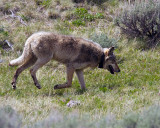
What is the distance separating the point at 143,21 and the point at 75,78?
466cm

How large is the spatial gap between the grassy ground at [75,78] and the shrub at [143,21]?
1.94 feet

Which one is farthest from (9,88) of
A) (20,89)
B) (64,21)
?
(64,21)

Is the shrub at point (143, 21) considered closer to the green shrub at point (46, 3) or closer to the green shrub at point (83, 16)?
the green shrub at point (83, 16)

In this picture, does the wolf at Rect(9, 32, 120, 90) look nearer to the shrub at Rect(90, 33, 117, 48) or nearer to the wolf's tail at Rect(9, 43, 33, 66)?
the wolf's tail at Rect(9, 43, 33, 66)

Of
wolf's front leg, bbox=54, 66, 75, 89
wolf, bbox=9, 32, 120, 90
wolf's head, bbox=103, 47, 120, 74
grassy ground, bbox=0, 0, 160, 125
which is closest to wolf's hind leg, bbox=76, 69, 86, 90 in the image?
wolf, bbox=9, 32, 120, 90

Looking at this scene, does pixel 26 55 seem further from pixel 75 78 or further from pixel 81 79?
pixel 75 78

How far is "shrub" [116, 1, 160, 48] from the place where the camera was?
12312 mm

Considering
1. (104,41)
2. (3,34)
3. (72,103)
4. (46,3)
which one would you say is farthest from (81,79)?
(46,3)

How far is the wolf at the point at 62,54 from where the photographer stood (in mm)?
8203

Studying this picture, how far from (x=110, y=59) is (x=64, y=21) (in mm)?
6053

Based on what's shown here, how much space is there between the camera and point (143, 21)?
12.4 metres

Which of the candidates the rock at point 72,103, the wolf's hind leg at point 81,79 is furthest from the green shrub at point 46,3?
the rock at point 72,103

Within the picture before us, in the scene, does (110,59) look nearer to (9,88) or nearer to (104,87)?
(104,87)

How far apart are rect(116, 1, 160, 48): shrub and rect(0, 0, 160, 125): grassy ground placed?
59cm
